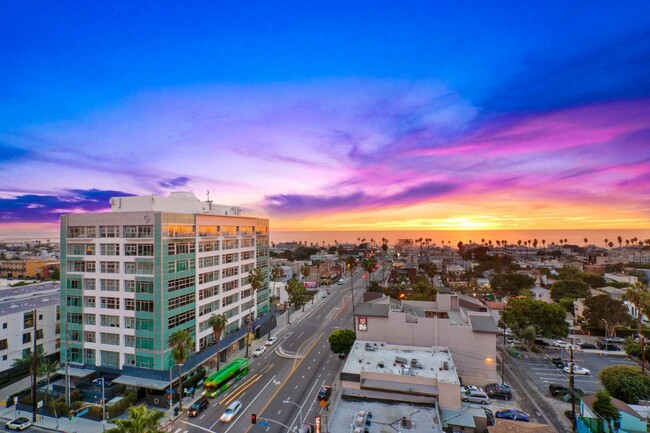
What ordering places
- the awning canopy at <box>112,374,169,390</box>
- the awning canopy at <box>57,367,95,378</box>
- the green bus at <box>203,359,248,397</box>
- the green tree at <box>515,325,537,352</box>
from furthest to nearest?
the green tree at <box>515,325,537,352</box> → the awning canopy at <box>57,367,95,378</box> → the green bus at <box>203,359,248,397</box> → the awning canopy at <box>112,374,169,390</box>

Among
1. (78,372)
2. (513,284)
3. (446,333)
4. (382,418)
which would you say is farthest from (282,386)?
(513,284)

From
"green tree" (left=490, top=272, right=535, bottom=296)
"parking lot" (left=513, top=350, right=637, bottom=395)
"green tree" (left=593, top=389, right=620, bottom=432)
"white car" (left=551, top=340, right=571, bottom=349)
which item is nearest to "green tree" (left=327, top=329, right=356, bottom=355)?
"parking lot" (left=513, top=350, right=637, bottom=395)

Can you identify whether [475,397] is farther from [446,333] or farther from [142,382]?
[142,382]

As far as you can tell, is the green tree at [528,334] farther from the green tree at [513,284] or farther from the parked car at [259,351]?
the green tree at [513,284]

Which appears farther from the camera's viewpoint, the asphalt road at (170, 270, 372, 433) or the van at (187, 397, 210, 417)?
the van at (187, 397, 210, 417)

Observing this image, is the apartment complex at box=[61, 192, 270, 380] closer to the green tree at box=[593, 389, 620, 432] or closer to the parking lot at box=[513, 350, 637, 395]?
the green tree at box=[593, 389, 620, 432]
